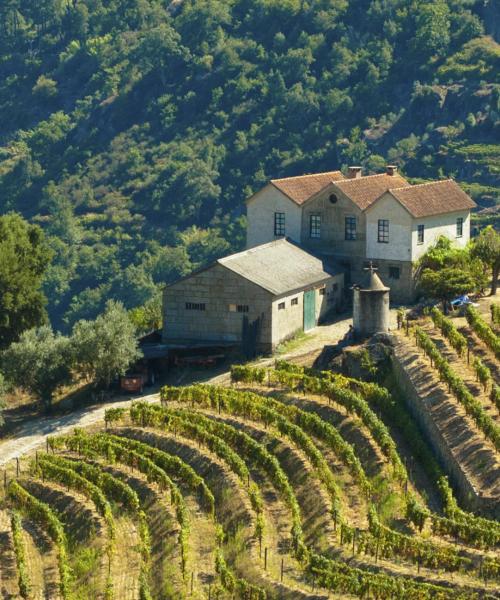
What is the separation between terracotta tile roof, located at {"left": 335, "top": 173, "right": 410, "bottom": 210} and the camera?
238 feet

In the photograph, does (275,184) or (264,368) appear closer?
(264,368)

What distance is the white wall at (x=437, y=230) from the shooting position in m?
71.1

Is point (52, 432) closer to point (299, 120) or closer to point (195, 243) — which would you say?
point (195, 243)

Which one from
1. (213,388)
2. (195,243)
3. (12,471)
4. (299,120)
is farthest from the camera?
(299,120)

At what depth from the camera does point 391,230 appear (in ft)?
235

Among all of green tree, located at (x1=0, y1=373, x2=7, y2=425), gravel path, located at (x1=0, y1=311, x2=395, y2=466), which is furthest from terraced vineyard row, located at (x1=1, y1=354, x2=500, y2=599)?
green tree, located at (x1=0, y1=373, x2=7, y2=425)

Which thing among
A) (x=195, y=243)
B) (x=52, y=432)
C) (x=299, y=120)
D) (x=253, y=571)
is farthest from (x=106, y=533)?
(x=299, y=120)

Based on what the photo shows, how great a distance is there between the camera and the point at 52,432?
2391 inches

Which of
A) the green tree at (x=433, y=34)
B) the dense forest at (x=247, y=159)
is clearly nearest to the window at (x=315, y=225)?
the dense forest at (x=247, y=159)

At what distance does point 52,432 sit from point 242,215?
117 m

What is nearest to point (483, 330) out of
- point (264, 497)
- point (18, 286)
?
point (264, 497)

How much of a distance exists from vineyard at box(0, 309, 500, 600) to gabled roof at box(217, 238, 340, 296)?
5.46 metres

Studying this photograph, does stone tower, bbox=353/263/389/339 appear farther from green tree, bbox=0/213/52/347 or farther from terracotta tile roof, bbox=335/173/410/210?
green tree, bbox=0/213/52/347

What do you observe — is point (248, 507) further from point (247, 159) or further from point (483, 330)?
point (247, 159)
